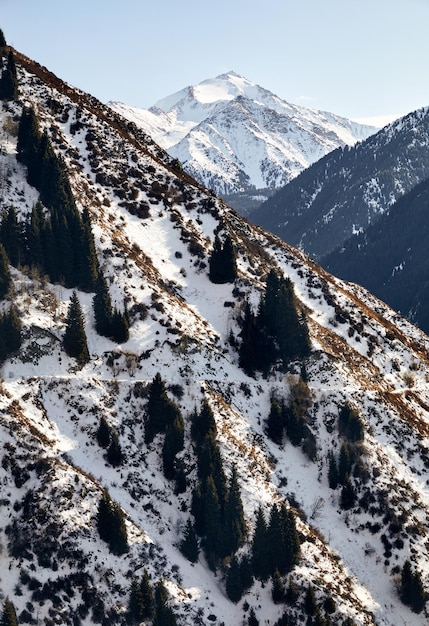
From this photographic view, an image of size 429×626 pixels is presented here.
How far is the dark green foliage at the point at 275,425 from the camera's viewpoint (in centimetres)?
5912

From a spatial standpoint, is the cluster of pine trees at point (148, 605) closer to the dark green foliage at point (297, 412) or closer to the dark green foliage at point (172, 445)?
the dark green foliage at point (172, 445)

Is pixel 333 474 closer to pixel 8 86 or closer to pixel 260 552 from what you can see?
pixel 260 552

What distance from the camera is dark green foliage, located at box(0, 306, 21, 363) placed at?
172ft

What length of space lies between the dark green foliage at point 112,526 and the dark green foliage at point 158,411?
10298 mm

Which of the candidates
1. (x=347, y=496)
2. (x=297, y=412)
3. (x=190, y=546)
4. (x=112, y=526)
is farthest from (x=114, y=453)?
(x=347, y=496)

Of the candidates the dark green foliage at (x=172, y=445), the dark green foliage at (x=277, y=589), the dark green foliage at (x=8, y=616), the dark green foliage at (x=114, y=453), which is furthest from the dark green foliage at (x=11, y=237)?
the dark green foliage at (x=277, y=589)

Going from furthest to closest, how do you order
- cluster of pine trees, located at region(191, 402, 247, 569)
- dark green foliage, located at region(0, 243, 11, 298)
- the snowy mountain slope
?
dark green foliage, located at region(0, 243, 11, 298) → cluster of pine trees, located at region(191, 402, 247, 569) → the snowy mountain slope

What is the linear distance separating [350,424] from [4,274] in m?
40.1

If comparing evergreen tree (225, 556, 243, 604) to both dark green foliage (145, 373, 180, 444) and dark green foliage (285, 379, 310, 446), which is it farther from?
dark green foliage (285, 379, 310, 446)

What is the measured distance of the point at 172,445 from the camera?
5247 cm

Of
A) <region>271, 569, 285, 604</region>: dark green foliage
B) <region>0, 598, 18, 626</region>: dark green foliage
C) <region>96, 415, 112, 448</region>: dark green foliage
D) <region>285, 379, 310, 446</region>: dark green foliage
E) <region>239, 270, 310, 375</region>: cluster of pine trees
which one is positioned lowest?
<region>0, 598, 18, 626</region>: dark green foliage

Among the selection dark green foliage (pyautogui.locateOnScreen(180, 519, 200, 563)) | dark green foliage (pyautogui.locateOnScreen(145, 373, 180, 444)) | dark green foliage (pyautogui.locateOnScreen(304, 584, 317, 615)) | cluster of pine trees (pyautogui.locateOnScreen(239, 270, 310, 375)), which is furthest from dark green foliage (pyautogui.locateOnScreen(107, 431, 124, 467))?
dark green foliage (pyautogui.locateOnScreen(304, 584, 317, 615))

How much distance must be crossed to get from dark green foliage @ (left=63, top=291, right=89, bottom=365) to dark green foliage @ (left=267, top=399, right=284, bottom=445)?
68.4 feet

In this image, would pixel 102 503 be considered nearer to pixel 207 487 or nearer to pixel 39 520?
pixel 39 520
